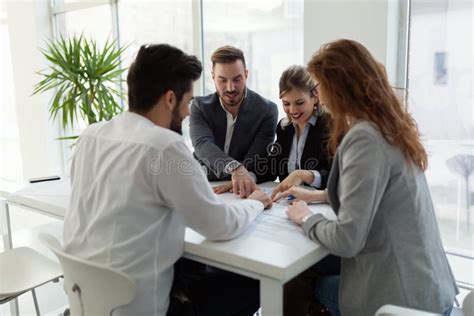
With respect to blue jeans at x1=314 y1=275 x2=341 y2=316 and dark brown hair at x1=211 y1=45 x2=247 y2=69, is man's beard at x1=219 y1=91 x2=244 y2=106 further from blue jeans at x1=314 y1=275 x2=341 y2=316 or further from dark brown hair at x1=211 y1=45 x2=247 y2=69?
blue jeans at x1=314 y1=275 x2=341 y2=316

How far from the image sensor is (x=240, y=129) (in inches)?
86.5

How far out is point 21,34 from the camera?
4.70 meters

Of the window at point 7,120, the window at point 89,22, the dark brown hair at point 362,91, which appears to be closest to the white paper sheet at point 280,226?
the dark brown hair at point 362,91

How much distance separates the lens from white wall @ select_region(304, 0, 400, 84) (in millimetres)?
2209

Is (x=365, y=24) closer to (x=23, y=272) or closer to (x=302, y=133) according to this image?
(x=302, y=133)

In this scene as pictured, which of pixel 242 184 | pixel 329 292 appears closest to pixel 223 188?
pixel 242 184

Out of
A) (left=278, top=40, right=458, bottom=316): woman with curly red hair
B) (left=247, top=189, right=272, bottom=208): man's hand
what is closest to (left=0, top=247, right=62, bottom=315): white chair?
(left=247, top=189, right=272, bottom=208): man's hand

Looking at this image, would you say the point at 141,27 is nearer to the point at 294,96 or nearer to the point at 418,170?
the point at 294,96

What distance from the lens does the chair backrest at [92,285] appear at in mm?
1147

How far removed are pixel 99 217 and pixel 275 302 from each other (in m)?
0.54

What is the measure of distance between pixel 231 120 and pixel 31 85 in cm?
339

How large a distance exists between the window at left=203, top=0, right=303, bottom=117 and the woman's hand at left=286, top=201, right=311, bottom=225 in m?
1.39

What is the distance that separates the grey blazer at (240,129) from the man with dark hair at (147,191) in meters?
0.80

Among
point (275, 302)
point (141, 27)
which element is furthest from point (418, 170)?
point (141, 27)
